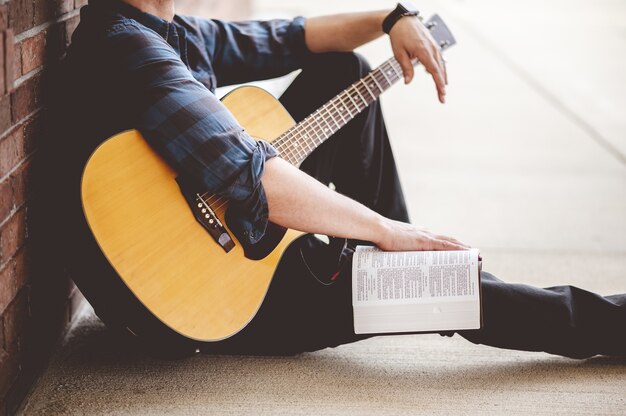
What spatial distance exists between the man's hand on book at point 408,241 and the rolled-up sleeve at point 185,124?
A: 1.26 ft

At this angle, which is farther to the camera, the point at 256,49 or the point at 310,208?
the point at 256,49

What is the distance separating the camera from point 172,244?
6.27 ft

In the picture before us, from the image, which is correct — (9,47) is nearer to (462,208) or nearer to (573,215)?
(462,208)

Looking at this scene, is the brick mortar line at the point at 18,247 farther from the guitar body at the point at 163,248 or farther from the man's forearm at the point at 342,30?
the man's forearm at the point at 342,30

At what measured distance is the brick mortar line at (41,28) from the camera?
72.6 inches

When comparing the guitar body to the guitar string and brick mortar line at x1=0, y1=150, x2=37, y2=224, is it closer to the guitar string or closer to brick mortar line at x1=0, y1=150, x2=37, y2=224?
brick mortar line at x1=0, y1=150, x2=37, y2=224

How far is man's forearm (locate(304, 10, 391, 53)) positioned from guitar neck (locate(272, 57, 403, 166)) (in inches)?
5.5

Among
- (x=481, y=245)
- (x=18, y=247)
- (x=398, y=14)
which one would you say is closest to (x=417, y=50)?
(x=398, y=14)

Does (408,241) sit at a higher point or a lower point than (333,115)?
lower

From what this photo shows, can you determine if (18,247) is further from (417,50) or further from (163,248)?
(417,50)

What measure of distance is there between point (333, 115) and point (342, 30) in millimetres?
368

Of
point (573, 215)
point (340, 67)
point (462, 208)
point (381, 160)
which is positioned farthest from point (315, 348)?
point (573, 215)

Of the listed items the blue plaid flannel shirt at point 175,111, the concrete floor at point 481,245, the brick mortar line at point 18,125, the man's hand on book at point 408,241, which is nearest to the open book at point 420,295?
the man's hand on book at point 408,241

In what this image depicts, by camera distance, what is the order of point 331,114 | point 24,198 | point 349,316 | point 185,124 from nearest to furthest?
1. point 185,124
2. point 24,198
3. point 349,316
4. point 331,114
